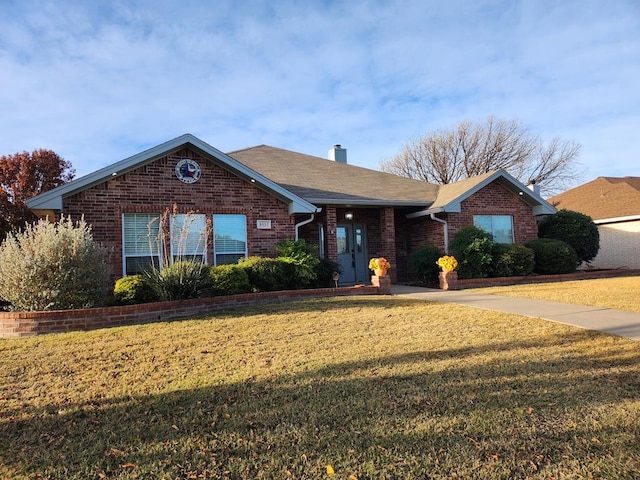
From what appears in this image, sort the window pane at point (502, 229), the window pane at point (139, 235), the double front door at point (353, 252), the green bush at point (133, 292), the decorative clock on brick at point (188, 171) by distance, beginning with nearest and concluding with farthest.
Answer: the green bush at point (133, 292), the window pane at point (139, 235), the decorative clock on brick at point (188, 171), the double front door at point (353, 252), the window pane at point (502, 229)

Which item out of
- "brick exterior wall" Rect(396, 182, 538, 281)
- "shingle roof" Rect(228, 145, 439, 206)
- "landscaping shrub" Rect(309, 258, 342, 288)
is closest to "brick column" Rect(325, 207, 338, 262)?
"shingle roof" Rect(228, 145, 439, 206)

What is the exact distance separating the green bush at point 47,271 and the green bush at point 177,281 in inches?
46.1

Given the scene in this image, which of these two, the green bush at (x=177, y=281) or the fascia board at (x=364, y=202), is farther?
the fascia board at (x=364, y=202)

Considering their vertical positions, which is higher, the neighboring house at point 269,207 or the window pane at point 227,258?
the neighboring house at point 269,207

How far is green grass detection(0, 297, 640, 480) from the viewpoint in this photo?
9.39 ft

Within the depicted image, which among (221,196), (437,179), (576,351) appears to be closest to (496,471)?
(576,351)

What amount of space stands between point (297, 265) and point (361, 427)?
7756mm

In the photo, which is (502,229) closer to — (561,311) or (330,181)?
(330,181)

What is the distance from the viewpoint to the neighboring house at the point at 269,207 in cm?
1043

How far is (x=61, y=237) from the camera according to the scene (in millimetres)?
7547

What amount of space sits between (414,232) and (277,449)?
13.3 meters

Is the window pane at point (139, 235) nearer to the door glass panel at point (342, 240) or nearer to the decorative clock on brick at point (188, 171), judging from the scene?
the decorative clock on brick at point (188, 171)

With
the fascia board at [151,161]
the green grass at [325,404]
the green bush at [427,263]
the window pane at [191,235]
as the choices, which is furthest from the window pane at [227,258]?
the green bush at [427,263]

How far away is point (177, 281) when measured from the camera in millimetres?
8422
